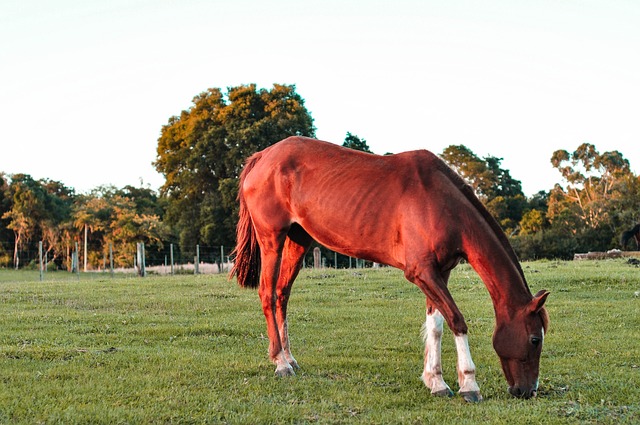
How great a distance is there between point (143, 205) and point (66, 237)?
29.2 feet

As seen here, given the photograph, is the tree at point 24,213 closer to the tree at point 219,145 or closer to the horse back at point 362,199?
the tree at point 219,145

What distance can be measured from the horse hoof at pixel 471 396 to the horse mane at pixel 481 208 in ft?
3.54

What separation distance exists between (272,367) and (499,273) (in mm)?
2439

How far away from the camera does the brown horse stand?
18.8ft

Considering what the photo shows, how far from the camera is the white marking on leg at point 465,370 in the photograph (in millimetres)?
5617

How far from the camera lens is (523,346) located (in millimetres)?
5637

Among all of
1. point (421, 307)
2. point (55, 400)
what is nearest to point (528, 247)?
point (421, 307)

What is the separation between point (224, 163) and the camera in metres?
37.4

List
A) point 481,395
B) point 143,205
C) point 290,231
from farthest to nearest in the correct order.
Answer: point 143,205 < point 290,231 < point 481,395

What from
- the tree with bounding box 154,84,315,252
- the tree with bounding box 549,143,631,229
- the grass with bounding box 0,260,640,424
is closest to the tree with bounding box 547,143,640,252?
the tree with bounding box 549,143,631,229

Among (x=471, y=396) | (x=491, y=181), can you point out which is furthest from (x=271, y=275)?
(x=491, y=181)

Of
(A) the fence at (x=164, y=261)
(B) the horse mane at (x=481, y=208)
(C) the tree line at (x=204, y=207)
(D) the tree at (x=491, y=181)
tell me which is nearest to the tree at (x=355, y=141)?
(C) the tree line at (x=204, y=207)

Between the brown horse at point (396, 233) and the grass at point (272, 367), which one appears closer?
the grass at point (272, 367)

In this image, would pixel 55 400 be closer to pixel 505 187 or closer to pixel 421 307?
pixel 421 307
